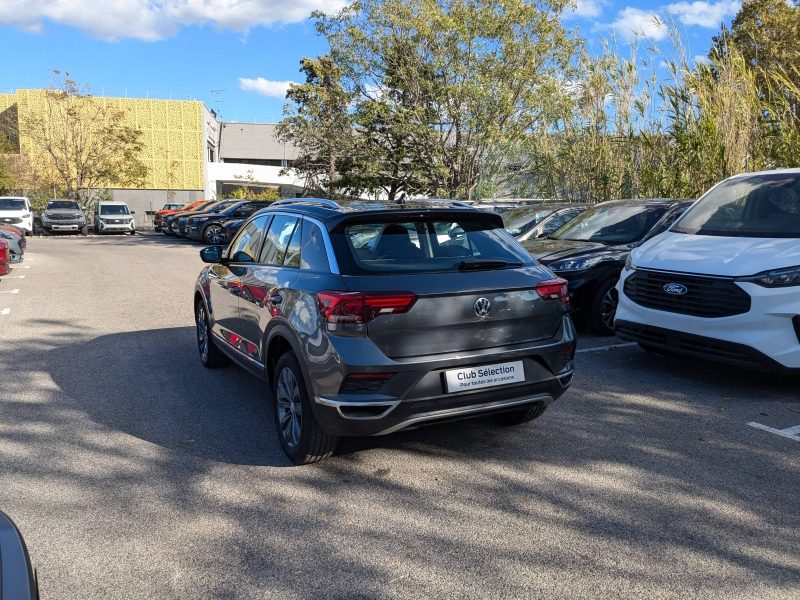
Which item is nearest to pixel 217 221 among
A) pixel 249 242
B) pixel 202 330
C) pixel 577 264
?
pixel 202 330

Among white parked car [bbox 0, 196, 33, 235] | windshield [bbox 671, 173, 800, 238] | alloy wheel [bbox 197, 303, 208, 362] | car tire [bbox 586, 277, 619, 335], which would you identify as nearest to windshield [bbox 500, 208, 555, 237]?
car tire [bbox 586, 277, 619, 335]

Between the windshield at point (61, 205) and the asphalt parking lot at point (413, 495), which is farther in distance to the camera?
the windshield at point (61, 205)

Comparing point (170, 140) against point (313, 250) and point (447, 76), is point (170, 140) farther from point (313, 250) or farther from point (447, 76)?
point (313, 250)

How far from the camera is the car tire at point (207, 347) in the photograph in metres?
7.05

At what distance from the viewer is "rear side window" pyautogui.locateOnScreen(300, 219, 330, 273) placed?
14.8 feet

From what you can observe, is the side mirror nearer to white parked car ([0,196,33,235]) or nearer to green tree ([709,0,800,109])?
green tree ([709,0,800,109])

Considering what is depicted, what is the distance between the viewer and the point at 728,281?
5.93m

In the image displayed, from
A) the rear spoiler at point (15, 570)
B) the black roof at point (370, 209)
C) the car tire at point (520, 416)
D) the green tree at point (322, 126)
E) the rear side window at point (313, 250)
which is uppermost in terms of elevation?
the green tree at point (322, 126)

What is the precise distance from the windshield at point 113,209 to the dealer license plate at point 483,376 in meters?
35.1

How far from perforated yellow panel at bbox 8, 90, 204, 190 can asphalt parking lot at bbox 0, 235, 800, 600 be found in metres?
56.7

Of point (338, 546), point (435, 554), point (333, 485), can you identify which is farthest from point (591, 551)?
point (333, 485)

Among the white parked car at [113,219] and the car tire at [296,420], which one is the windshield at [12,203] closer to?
the white parked car at [113,219]

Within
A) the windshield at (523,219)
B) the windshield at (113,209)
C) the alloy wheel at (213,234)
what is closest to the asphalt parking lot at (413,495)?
the windshield at (523,219)

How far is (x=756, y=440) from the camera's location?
199 inches
